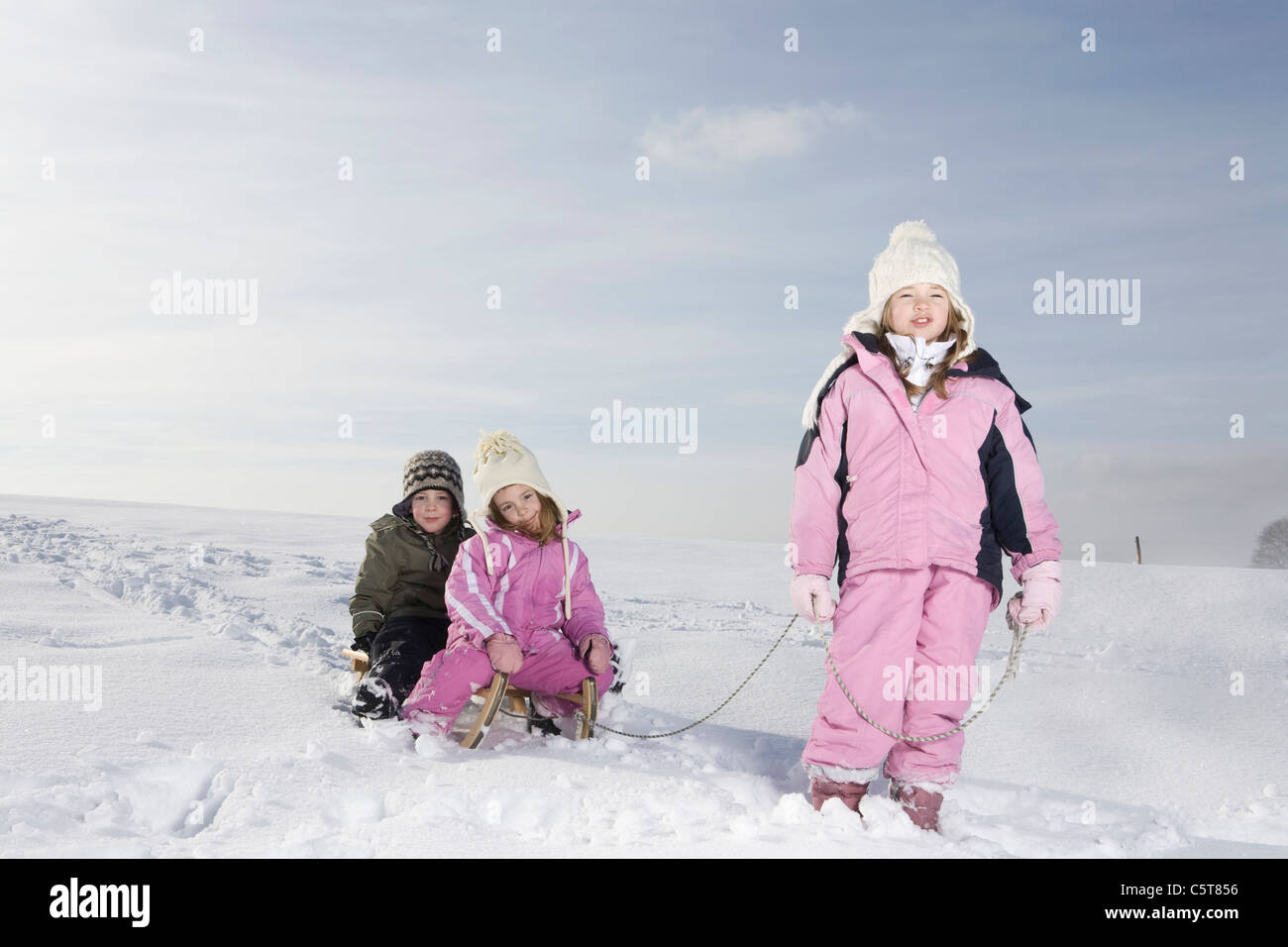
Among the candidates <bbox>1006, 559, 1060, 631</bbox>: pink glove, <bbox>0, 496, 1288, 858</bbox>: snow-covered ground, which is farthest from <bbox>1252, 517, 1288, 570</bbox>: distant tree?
<bbox>1006, 559, 1060, 631</bbox>: pink glove

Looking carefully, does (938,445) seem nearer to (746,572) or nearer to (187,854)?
(187,854)

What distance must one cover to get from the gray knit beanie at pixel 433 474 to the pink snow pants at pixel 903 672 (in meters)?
2.39

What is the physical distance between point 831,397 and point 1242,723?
2.90 meters

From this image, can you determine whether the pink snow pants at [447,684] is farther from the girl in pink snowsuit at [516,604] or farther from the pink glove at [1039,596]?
the pink glove at [1039,596]

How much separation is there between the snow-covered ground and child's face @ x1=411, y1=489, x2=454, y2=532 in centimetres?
84

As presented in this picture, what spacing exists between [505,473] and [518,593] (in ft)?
1.74

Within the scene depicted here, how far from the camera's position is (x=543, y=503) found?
4219 millimetres

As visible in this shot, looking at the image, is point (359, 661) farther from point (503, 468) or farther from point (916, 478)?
point (916, 478)

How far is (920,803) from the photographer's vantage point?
308cm

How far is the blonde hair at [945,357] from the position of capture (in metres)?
3.28

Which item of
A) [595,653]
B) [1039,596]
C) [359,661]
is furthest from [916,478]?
[359,661]

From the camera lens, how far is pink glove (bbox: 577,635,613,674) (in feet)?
13.1

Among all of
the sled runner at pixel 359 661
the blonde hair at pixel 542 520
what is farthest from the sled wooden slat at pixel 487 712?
the sled runner at pixel 359 661

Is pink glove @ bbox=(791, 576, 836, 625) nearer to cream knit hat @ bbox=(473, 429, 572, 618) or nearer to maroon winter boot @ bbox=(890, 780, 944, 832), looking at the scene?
maroon winter boot @ bbox=(890, 780, 944, 832)
